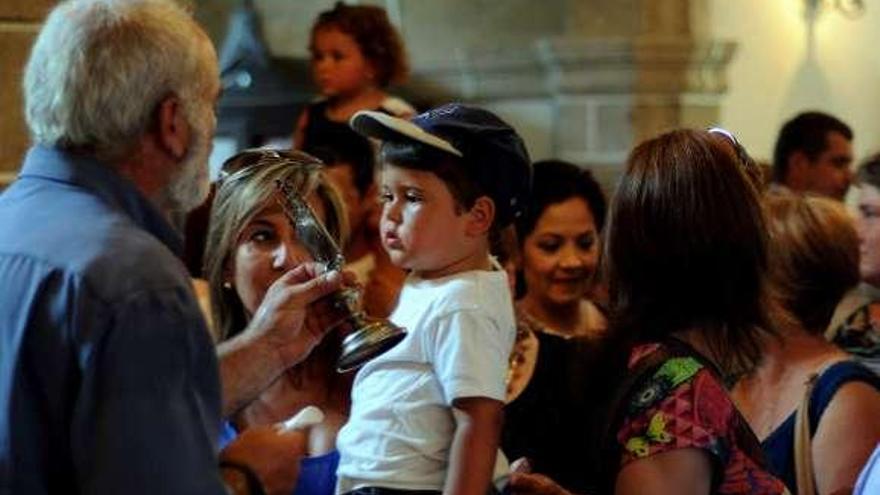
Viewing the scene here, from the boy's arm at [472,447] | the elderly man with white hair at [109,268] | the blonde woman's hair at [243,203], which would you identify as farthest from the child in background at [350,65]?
the elderly man with white hair at [109,268]

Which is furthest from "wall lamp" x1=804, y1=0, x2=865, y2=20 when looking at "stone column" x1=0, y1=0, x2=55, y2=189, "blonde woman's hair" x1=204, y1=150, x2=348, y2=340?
"blonde woman's hair" x1=204, y1=150, x2=348, y2=340

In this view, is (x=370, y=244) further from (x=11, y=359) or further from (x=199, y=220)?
(x=11, y=359)

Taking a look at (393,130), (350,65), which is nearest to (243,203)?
(393,130)

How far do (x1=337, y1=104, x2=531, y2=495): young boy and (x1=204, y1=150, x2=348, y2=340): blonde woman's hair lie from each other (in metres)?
0.21

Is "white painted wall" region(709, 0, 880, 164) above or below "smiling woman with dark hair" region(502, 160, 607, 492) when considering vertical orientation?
below

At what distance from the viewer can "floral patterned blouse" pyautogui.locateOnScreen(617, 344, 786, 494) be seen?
2172mm

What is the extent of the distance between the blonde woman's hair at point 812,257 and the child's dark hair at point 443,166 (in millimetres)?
588

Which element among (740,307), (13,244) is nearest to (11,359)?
(13,244)

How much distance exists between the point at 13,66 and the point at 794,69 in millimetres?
3957

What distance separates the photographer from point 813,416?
8.86 feet

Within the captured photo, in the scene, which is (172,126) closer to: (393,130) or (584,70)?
(393,130)

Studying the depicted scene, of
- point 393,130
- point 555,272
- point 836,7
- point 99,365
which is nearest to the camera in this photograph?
point 99,365

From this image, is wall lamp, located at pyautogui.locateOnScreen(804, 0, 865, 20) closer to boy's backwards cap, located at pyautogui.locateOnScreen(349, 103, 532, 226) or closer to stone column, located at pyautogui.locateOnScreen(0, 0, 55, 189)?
stone column, located at pyautogui.locateOnScreen(0, 0, 55, 189)

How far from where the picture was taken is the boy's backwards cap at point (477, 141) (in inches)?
99.9
